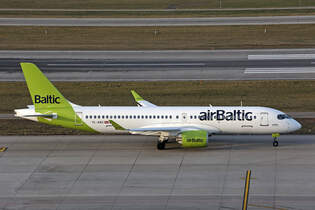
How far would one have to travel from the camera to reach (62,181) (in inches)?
1475

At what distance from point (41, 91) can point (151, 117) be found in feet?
25.9

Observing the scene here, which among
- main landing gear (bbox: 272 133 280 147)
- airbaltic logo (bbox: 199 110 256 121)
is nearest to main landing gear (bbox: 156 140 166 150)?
airbaltic logo (bbox: 199 110 256 121)

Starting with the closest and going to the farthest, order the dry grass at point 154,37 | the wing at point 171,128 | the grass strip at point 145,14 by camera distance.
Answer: the wing at point 171,128 < the dry grass at point 154,37 < the grass strip at point 145,14

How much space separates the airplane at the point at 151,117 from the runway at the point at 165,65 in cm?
2181

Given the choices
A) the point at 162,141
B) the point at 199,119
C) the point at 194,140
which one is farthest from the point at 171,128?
the point at 199,119

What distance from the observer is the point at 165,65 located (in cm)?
7231

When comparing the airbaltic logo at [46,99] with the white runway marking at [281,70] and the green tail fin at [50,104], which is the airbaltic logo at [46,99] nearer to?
the green tail fin at [50,104]

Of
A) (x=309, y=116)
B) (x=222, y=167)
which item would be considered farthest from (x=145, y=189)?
(x=309, y=116)

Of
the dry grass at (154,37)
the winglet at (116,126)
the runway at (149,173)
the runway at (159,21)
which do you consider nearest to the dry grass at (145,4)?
the runway at (159,21)

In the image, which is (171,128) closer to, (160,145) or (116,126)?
(160,145)

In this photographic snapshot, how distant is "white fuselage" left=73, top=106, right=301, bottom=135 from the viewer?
43.7 m

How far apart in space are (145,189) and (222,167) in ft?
20.9

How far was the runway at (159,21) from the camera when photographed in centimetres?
9296

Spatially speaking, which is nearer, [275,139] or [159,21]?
[275,139]
